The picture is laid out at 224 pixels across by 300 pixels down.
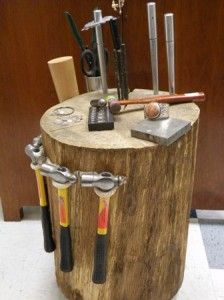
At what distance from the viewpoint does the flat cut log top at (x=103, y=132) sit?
652mm

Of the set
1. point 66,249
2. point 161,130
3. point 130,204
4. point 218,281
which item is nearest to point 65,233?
point 66,249

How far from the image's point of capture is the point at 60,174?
65 centimetres

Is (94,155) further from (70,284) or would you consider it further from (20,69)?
(20,69)

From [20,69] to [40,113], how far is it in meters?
0.15

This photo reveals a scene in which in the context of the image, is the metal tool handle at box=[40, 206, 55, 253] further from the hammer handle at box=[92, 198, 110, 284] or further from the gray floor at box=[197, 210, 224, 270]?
the gray floor at box=[197, 210, 224, 270]

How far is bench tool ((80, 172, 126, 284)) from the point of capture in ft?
2.09

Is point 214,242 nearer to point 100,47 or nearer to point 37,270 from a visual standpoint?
point 37,270

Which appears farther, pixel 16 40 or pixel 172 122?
pixel 16 40

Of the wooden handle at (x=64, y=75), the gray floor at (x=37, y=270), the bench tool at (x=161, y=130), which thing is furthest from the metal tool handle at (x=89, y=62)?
the gray floor at (x=37, y=270)

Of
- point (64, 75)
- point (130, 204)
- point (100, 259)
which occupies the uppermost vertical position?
point (64, 75)

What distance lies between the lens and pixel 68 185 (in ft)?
2.20

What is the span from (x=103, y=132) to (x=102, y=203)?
15cm

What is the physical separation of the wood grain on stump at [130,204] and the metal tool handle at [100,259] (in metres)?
0.04

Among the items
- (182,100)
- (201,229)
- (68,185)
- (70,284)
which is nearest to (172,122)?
(182,100)
